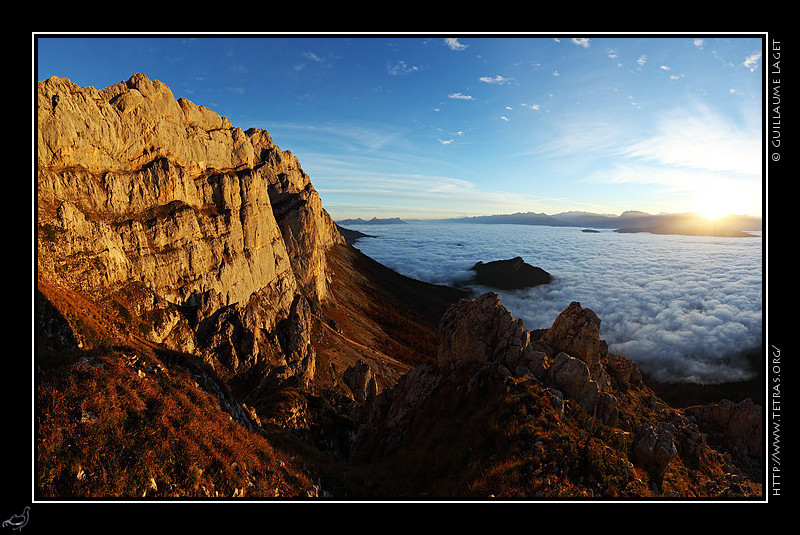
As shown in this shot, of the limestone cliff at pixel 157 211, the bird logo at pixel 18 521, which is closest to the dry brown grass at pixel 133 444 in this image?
the bird logo at pixel 18 521

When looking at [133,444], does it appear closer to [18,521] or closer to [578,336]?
[18,521]

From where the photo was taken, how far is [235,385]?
147 feet

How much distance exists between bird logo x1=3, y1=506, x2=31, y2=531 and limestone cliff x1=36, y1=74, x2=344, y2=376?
1722cm

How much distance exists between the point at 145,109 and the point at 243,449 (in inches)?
2681

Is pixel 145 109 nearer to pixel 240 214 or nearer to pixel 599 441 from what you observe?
pixel 240 214

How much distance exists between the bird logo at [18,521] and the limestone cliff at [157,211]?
56.5 feet

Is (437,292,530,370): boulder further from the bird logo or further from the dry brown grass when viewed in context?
the bird logo

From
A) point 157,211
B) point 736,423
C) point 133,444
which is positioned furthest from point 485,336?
point 157,211

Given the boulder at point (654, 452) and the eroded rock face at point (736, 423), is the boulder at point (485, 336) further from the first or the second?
the eroded rock face at point (736, 423)

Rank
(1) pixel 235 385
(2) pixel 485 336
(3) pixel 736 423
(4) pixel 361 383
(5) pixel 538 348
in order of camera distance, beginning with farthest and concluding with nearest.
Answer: (4) pixel 361 383 → (1) pixel 235 385 → (3) pixel 736 423 → (5) pixel 538 348 → (2) pixel 485 336

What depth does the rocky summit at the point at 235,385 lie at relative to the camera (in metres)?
9.40

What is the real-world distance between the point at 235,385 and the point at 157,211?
104 ft
